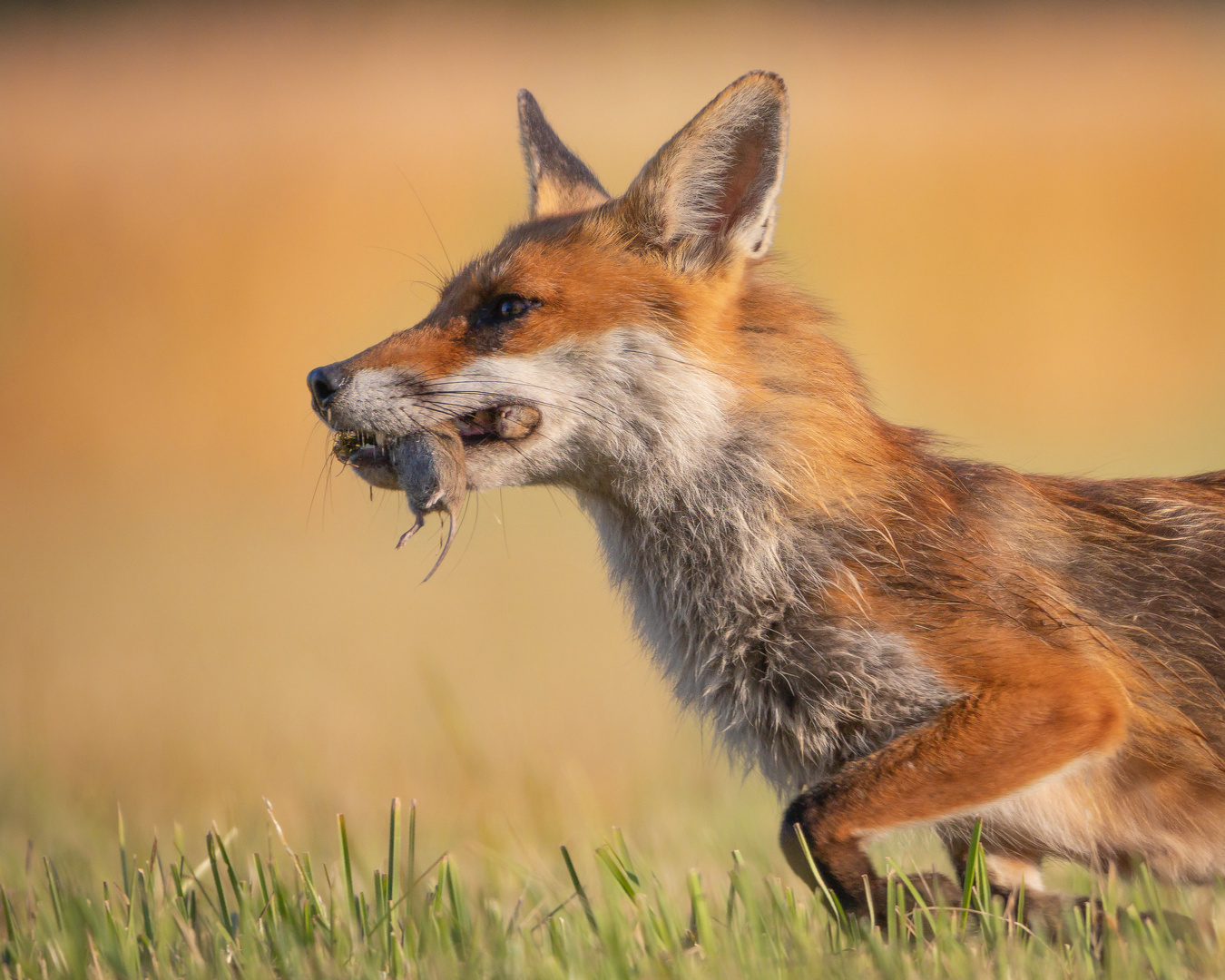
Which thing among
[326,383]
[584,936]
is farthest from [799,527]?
[326,383]

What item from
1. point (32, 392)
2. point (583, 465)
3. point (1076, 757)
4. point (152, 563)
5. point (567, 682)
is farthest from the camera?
point (32, 392)

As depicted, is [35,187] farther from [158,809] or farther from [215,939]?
[215,939]

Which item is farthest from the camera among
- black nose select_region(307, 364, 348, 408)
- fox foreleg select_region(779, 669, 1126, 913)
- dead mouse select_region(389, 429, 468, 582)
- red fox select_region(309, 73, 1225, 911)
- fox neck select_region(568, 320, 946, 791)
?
black nose select_region(307, 364, 348, 408)

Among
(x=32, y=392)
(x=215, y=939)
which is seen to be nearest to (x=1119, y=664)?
(x=215, y=939)

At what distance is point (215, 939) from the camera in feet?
10.8

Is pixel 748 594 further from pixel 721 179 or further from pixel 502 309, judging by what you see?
pixel 721 179

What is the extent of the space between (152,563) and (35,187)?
20.1 ft

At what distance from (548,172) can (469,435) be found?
73.3 inches

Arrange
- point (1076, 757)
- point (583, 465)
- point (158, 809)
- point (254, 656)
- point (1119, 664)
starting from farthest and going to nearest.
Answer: point (254, 656) → point (158, 809) → point (583, 465) → point (1119, 664) → point (1076, 757)

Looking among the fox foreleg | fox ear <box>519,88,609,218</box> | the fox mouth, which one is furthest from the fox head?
the fox foreleg

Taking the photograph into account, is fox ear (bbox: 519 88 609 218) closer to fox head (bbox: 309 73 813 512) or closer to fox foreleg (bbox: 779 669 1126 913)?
fox head (bbox: 309 73 813 512)

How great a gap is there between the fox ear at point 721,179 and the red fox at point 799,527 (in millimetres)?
11

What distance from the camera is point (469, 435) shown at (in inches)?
156

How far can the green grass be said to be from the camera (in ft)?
9.61
